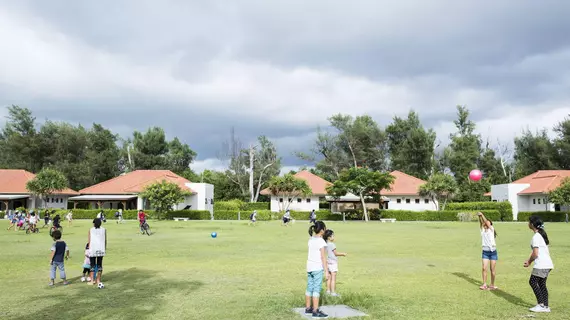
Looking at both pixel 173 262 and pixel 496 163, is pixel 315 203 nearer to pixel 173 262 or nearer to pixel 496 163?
pixel 496 163

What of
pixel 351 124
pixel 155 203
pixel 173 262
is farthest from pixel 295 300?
pixel 351 124

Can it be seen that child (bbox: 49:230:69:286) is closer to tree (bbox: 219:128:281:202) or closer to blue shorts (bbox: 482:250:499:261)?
blue shorts (bbox: 482:250:499:261)

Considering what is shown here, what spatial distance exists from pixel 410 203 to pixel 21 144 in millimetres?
64451

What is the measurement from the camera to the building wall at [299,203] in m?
64.8

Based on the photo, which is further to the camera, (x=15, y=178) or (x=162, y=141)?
(x=162, y=141)

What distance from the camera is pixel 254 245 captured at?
21406 millimetres

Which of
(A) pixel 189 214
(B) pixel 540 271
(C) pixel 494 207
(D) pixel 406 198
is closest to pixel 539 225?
(B) pixel 540 271

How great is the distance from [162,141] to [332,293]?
77.4 m

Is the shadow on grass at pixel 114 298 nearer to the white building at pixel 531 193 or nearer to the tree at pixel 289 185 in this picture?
the tree at pixel 289 185

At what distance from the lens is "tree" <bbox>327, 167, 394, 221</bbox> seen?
51.2m

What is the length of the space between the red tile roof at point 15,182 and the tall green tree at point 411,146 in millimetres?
53805

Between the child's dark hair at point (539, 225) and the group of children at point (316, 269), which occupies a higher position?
the child's dark hair at point (539, 225)

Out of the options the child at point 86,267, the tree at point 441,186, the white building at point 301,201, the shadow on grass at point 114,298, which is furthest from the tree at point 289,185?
the child at point 86,267

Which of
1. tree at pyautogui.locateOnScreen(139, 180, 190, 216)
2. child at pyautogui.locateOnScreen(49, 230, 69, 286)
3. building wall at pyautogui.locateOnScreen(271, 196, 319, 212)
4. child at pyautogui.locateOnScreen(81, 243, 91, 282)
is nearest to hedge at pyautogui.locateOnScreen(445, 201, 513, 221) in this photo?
building wall at pyautogui.locateOnScreen(271, 196, 319, 212)
